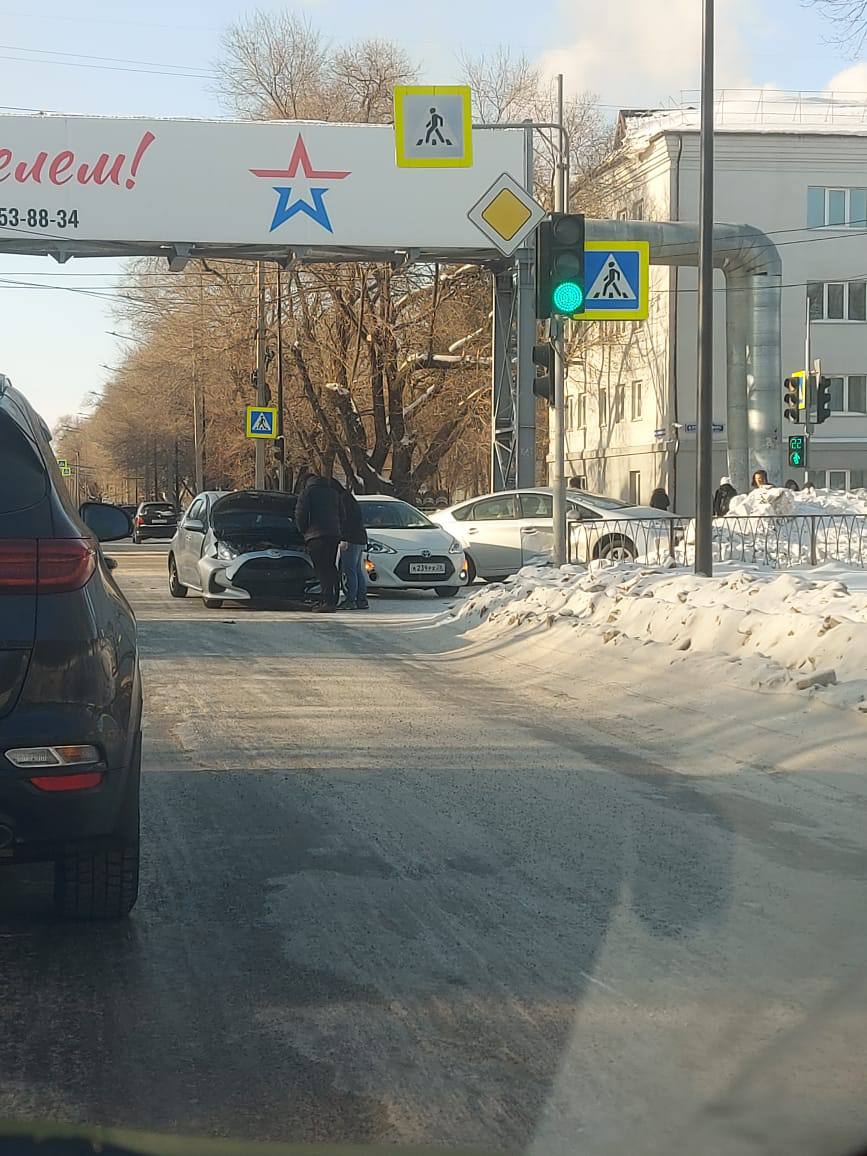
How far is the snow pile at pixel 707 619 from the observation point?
9367 millimetres

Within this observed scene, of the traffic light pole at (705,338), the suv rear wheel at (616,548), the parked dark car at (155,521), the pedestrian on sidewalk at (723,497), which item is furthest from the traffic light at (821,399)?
→ the parked dark car at (155,521)

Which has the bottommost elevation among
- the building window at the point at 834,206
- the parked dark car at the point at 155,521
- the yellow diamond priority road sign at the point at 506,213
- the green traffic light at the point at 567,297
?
the parked dark car at the point at 155,521

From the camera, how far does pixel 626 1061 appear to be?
3.54 metres

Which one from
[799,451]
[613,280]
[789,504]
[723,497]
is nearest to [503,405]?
[723,497]

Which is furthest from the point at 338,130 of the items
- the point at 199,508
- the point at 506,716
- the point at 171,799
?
the point at 171,799

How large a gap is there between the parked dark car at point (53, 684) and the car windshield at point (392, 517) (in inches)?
643

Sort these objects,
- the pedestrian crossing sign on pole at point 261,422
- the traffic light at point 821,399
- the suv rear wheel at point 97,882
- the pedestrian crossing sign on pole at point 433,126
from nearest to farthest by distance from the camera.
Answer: the suv rear wheel at point 97,882 < the pedestrian crossing sign on pole at point 433,126 < the traffic light at point 821,399 < the pedestrian crossing sign on pole at point 261,422

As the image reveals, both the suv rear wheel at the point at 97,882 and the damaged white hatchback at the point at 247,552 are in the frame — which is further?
the damaged white hatchback at the point at 247,552

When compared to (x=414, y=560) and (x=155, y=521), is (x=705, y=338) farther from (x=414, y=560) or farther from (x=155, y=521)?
(x=155, y=521)

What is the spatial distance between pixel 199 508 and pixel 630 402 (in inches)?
1281

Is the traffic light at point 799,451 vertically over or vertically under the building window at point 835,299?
under

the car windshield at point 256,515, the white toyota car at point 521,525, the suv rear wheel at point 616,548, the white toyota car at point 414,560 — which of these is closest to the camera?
the car windshield at point 256,515

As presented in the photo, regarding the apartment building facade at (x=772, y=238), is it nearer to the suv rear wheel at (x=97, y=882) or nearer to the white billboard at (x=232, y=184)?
the white billboard at (x=232, y=184)

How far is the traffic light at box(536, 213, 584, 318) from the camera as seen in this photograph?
1484cm
